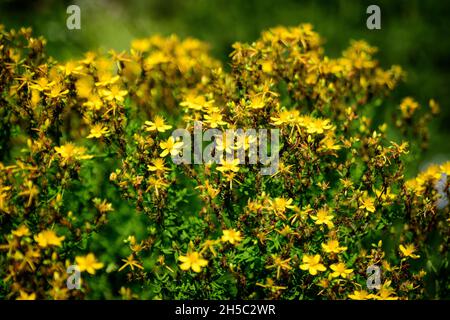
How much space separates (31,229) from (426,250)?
2.02 meters

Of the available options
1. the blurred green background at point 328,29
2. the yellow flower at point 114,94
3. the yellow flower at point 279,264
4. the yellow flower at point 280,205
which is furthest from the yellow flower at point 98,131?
the blurred green background at point 328,29

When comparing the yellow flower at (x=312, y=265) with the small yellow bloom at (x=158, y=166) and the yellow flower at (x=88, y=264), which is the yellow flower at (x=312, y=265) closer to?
the small yellow bloom at (x=158, y=166)

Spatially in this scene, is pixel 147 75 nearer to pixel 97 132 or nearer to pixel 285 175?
pixel 97 132

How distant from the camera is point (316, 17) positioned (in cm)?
527

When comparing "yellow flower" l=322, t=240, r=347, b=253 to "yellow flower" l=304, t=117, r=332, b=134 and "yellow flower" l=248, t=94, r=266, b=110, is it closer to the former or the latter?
"yellow flower" l=304, t=117, r=332, b=134

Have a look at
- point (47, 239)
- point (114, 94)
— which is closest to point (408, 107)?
point (114, 94)

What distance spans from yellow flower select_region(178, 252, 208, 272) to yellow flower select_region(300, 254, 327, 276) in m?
0.43

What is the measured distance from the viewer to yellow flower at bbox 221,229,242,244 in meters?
2.12

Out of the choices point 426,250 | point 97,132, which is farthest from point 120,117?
point 426,250

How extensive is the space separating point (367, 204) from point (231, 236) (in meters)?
0.66

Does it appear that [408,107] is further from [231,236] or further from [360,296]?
[231,236]

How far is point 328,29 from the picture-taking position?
517 cm

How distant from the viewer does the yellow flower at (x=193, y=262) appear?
Result: 211cm

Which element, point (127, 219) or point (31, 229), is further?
point (127, 219)
